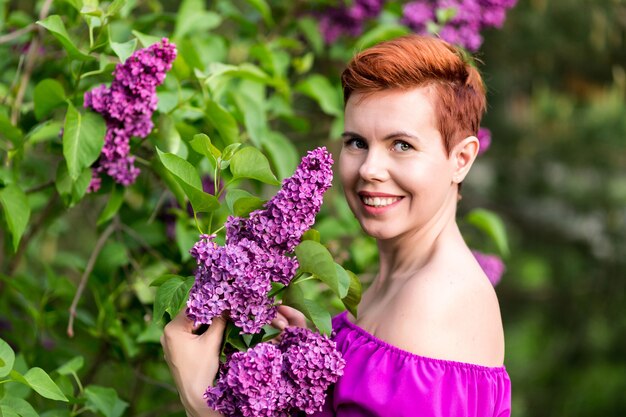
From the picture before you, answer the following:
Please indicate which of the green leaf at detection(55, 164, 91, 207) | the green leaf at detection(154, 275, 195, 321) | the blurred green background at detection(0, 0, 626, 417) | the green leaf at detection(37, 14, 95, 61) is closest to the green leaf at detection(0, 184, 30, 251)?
the green leaf at detection(55, 164, 91, 207)

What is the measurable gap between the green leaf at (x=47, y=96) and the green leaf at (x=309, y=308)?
0.67m

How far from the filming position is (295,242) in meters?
1.28

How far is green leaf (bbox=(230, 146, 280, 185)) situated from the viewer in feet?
4.39

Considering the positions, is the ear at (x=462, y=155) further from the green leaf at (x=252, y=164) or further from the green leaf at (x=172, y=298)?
the green leaf at (x=172, y=298)

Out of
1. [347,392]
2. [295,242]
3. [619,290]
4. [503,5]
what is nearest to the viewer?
[295,242]

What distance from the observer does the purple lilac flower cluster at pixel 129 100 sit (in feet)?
5.11

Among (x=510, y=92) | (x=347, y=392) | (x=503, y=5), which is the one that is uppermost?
(x=503, y=5)

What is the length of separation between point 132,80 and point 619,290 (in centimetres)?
402

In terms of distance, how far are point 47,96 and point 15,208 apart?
218 mm

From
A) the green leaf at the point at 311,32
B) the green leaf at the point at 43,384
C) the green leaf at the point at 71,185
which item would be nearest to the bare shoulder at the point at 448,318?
the green leaf at the point at 43,384

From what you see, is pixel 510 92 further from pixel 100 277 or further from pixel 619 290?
pixel 100 277

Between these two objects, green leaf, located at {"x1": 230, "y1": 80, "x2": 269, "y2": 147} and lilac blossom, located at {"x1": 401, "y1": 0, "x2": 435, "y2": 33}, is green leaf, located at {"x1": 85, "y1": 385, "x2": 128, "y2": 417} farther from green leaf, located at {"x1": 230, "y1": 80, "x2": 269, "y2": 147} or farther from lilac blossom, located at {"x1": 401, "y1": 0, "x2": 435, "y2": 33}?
lilac blossom, located at {"x1": 401, "y1": 0, "x2": 435, "y2": 33}

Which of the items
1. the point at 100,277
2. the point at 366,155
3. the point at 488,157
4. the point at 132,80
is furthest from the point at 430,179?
the point at 488,157

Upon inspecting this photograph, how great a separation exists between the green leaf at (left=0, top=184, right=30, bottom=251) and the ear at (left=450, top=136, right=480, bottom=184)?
77 cm
